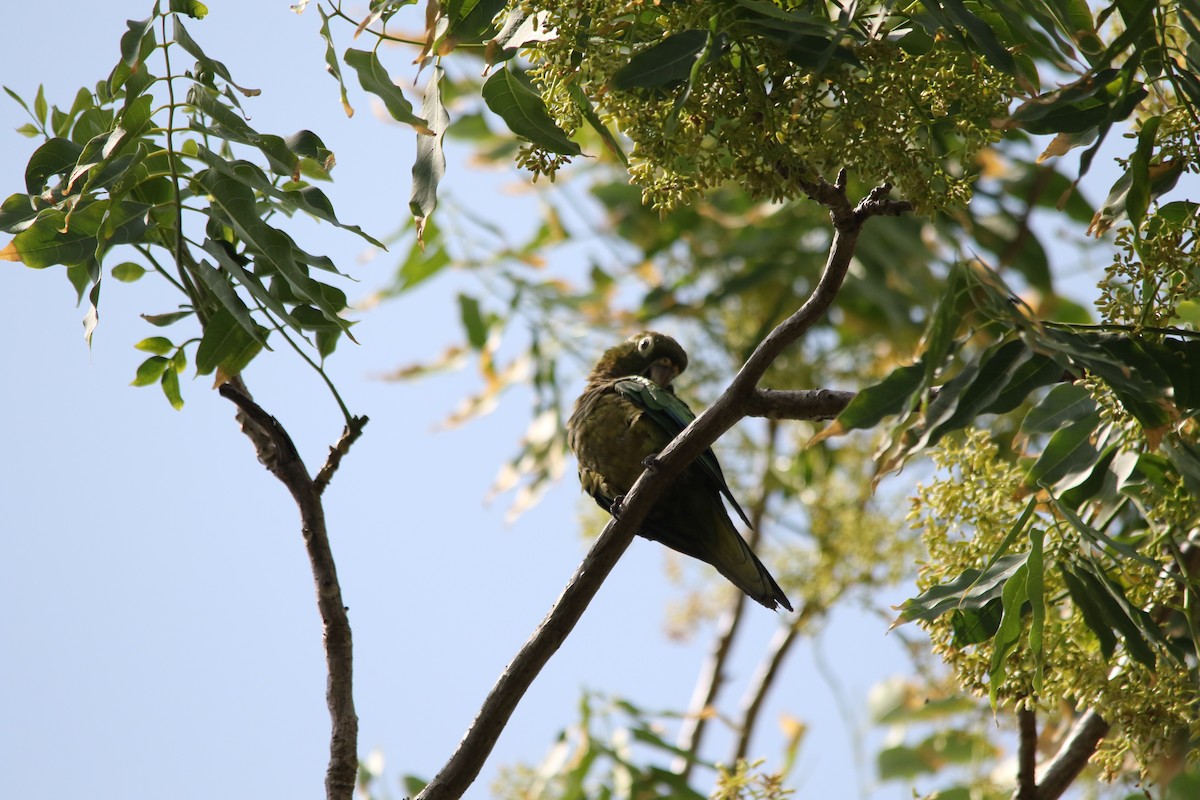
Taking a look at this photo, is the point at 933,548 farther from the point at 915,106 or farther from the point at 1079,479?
the point at 915,106

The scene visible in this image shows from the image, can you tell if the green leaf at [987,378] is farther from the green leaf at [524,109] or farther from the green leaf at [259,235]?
the green leaf at [259,235]

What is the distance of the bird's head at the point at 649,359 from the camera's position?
5336 mm

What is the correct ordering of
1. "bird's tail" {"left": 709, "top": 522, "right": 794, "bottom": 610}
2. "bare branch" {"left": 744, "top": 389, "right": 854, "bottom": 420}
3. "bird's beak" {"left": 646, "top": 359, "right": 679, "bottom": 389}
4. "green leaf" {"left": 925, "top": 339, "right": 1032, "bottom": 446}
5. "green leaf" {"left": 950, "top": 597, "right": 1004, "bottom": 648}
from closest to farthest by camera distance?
"green leaf" {"left": 925, "top": 339, "right": 1032, "bottom": 446}
"green leaf" {"left": 950, "top": 597, "right": 1004, "bottom": 648}
"bare branch" {"left": 744, "top": 389, "right": 854, "bottom": 420}
"bird's tail" {"left": 709, "top": 522, "right": 794, "bottom": 610}
"bird's beak" {"left": 646, "top": 359, "right": 679, "bottom": 389}

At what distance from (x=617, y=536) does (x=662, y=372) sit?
2.61 metres

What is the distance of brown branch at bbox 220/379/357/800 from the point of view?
9.18 feet

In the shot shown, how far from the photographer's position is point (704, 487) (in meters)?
4.22

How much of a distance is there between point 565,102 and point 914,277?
3894 mm

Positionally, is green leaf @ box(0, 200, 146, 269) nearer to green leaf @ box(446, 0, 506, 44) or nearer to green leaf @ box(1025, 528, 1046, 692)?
green leaf @ box(446, 0, 506, 44)

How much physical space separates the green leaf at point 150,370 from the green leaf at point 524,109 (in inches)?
44.3

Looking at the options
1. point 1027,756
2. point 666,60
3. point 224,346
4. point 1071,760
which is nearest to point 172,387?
point 224,346

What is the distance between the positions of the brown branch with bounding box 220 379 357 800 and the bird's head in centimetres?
258

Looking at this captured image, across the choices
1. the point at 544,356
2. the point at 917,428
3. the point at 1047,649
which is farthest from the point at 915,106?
the point at 544,356

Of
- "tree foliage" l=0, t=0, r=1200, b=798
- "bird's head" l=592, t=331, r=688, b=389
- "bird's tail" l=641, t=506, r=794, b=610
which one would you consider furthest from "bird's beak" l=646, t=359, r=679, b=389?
"tree foliage" l=0, t=0, r=1200, b=798

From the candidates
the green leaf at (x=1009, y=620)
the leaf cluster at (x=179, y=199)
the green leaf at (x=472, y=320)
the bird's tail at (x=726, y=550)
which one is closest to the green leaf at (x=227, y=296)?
the leaf cluster at (x=179, y=199)
